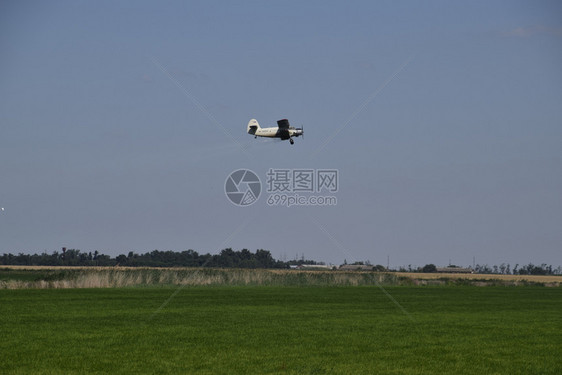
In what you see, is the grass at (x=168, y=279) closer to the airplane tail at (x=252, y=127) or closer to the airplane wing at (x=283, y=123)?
the airplane tail at (x=252, y=127)

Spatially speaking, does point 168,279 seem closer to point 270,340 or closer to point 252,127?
point 252,127

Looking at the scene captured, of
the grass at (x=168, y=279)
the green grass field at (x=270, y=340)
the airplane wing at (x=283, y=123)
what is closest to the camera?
the green grass field at (x=270, y=340)

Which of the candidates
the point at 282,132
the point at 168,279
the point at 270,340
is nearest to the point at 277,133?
the point at 282,132

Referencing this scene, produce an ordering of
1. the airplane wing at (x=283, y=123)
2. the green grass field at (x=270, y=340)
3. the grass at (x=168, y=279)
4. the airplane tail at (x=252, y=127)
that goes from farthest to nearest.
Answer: the airplane tail at (x=252, y=127) < the airplane wing at (x=283, y=123) < the grass at (x=168, y=279) < the green grass field at (x=270, y=340)

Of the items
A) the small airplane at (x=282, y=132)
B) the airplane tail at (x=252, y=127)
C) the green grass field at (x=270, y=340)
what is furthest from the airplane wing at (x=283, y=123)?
the green grass field at (x=270, y=340)

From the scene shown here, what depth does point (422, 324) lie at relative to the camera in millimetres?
30000

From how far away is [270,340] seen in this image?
78.2 feet

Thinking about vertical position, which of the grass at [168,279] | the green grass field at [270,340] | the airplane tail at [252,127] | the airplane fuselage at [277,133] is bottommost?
the green grass field at [270,340]

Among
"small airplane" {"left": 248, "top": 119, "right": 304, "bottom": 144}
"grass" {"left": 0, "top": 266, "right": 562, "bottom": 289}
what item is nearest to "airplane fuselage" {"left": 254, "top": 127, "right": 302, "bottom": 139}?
"small airplane" {"left": 248, "top": 119, "right": 304, "bottom": 144}

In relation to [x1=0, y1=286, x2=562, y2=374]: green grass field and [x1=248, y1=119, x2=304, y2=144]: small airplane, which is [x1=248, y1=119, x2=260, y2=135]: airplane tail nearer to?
[x1=248, y1=119, x2=304, y2=144]: small airplane

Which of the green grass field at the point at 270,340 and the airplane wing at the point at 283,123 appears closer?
the green grass field at the point at 270,340

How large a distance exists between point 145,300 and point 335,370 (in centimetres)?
2615

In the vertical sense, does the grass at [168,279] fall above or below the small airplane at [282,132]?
below

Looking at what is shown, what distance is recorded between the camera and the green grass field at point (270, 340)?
1884 centimetres
